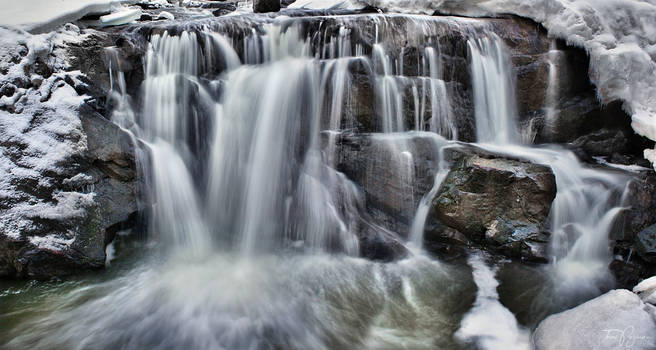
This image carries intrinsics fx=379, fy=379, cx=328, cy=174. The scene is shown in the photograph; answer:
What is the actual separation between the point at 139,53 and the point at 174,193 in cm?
229

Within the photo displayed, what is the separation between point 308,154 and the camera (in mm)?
5195

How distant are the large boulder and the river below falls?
40 centimetres

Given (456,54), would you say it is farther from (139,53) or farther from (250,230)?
(139,53)

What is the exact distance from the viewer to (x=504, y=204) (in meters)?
4.65

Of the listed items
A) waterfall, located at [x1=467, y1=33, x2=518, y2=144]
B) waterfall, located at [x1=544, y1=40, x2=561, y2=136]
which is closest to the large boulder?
waterfall, located at [x1=467, y1=33, x2=518, y2=144]

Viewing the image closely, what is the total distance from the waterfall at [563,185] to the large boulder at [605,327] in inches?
44.7

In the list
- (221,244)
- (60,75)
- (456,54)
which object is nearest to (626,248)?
(456,54)

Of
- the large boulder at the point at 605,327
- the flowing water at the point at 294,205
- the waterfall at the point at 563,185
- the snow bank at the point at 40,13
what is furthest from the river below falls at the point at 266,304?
the snow bank at the point at 40,13

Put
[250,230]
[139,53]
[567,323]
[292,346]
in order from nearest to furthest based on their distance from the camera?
[567,323] → [292,346] → [250,230] → [139,53]

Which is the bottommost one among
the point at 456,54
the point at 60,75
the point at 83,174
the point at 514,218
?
the point at 514,218

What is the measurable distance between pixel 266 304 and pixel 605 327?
282 centimetres

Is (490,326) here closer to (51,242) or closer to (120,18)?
(51,242)

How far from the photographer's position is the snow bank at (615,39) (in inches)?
211

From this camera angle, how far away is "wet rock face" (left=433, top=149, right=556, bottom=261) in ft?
15.1
